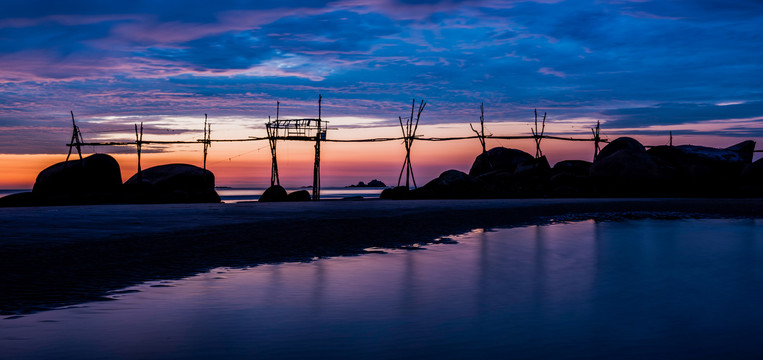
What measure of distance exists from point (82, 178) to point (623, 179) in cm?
2811

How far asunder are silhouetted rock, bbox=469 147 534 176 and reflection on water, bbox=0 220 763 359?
30.5 meters

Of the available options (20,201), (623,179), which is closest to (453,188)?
(623,179)

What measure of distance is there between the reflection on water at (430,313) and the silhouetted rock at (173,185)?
77.1ft

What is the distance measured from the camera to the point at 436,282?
6.70 meters

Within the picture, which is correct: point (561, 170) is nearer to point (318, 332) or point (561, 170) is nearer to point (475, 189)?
point (475, 189)

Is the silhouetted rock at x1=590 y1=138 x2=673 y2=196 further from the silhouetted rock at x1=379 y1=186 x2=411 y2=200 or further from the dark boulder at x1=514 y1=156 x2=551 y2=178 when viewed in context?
the silhouetted rock at x1=379 y1=186 x2=411 y2=200

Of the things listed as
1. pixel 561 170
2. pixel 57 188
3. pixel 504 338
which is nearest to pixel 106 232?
pixel 504 338

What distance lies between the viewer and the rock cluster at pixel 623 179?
3166 cm

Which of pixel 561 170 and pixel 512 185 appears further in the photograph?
pixel 561 170

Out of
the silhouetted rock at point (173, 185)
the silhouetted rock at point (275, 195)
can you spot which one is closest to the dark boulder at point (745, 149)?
the silhouetted rock at point (275, 195)

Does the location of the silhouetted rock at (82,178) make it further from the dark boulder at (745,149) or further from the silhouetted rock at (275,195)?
the dark boulder at (745,149)

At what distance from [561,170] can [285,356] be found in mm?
34795

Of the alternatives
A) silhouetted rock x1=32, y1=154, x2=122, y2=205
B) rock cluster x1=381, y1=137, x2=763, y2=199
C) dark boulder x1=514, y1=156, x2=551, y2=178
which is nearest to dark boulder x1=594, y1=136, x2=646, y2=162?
rock cluster x1=381, y1=137, x2=763, y2=199

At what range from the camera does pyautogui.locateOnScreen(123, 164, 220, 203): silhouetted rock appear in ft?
98.2
